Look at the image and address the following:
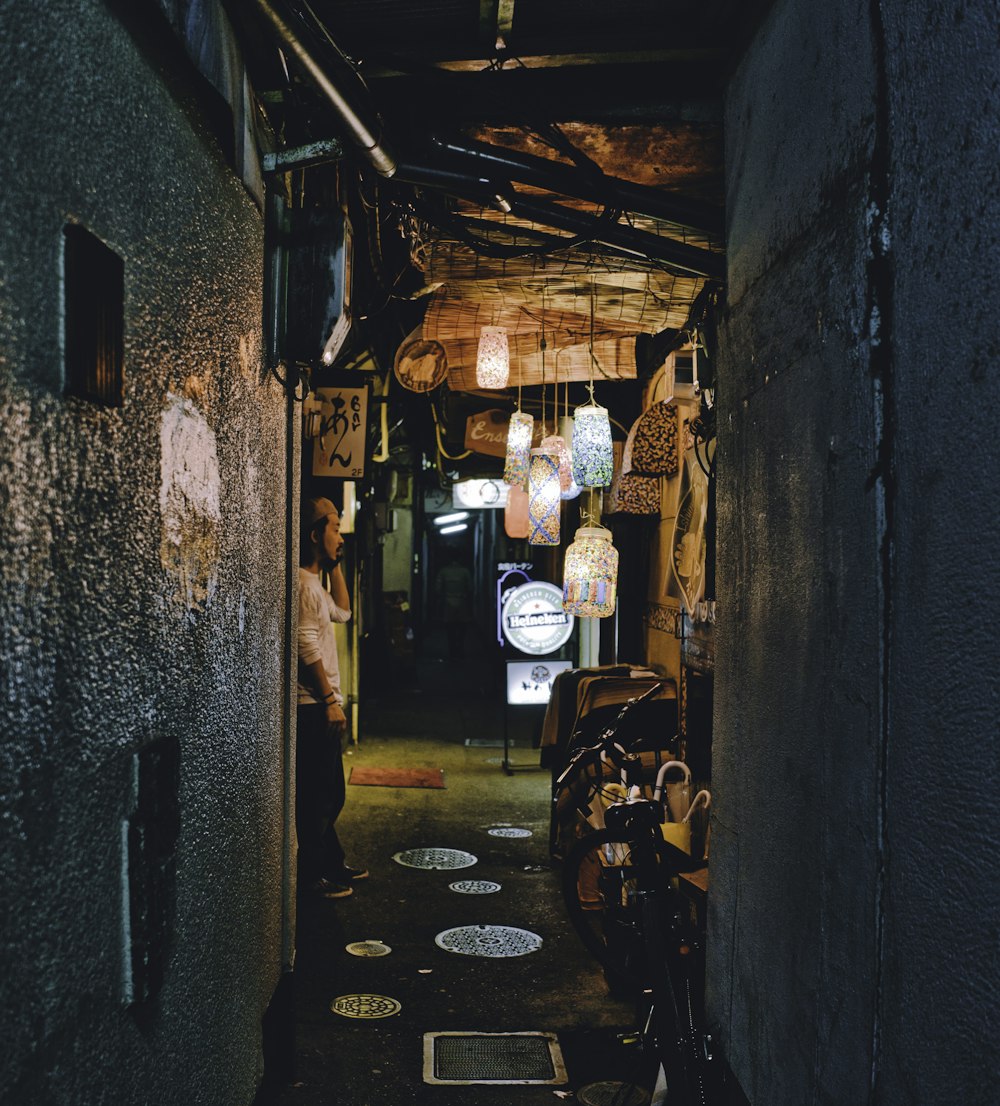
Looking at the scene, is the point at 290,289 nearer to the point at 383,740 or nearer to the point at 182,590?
the point at 182,590

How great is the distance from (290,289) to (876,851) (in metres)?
3.82

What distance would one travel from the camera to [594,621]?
13.5 meters

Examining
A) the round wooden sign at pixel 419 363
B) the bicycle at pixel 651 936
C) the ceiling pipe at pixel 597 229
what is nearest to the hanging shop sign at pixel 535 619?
the round wooden sign at pixel 419 363

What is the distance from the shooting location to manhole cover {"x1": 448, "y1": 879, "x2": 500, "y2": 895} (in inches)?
348

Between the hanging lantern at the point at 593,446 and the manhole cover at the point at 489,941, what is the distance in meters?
4.32

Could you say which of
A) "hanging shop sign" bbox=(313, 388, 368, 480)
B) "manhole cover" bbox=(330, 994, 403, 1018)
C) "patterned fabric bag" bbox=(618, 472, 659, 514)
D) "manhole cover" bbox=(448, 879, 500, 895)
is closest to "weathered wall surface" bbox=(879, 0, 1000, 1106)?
"manhole cover" bbox=(330, 994, 403, 1018)

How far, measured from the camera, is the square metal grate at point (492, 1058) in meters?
5.61

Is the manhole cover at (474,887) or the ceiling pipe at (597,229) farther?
the manhole cover at (474,887)

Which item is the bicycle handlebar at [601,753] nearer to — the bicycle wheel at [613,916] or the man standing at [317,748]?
the bicycle wheel at [613,916]

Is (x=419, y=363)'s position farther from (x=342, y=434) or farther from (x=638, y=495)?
(x=638, y=495)

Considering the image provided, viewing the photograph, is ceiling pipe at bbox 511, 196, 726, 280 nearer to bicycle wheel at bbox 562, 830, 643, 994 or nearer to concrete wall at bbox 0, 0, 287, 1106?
concrete wall at bbox 0, 0, 287, 1106

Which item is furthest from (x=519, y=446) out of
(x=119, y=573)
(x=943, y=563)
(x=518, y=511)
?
(x=943, y=563)

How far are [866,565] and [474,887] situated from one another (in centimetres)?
719

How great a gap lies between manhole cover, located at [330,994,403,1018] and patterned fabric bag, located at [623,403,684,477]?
5.07 m
